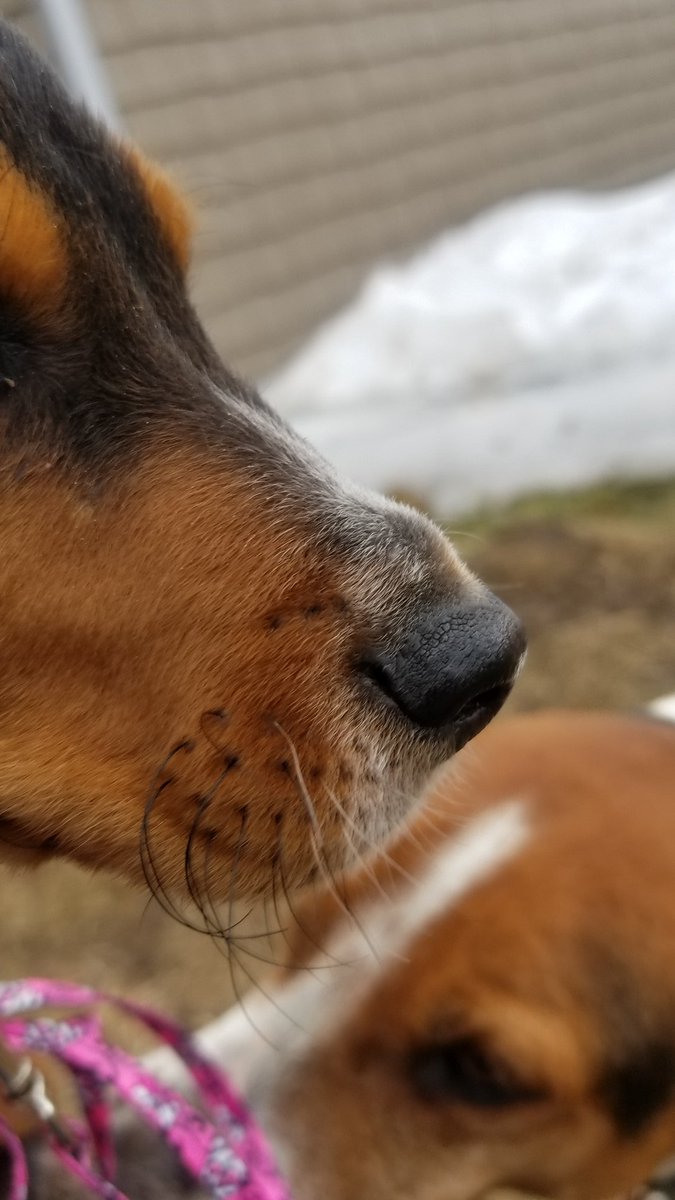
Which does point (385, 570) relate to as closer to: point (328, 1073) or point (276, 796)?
point (276, 796)

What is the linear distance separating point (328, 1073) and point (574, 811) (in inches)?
27.2

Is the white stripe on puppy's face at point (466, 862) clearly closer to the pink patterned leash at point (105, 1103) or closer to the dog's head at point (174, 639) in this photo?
the pink patterned leash at point (105, 1103)

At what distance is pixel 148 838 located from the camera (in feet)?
4.73

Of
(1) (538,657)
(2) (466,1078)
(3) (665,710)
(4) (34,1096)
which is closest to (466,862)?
(2) (466,1078)

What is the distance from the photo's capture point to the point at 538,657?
178 inches

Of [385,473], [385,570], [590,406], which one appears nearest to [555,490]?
[590,406]

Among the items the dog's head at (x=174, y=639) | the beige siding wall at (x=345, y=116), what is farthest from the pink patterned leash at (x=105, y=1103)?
the beige siding wall at (x=345, y=116)

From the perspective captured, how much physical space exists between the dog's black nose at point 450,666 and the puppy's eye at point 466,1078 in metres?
0.78

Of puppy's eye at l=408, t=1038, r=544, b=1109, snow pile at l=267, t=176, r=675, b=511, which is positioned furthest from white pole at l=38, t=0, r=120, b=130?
puppy's eye at l=408, t=1038, r=544, b=1109

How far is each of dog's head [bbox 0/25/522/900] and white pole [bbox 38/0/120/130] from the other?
15.5 feet

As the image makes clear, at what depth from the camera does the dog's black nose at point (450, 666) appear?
138 cm

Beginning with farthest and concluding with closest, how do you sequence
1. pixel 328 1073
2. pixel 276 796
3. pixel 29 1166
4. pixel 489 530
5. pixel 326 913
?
1. pixel 489 530
2. pixel 326 913
3. pixel 328 1073
4. pixel 29 1166
5. pixel 276 796

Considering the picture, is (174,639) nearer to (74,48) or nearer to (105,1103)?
(105,1103)

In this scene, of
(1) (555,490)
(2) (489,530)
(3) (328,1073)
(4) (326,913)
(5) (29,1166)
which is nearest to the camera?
(5) (29,1166)
